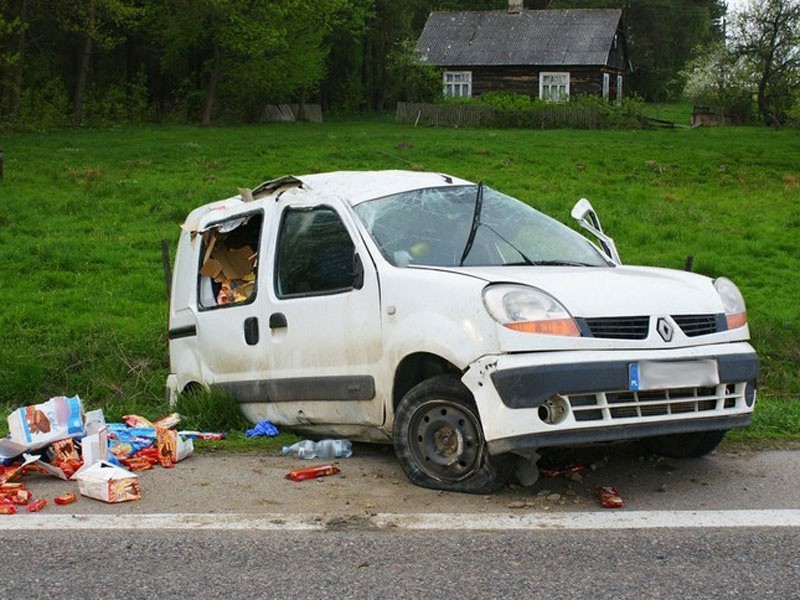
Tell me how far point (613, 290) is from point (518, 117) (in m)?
40.8

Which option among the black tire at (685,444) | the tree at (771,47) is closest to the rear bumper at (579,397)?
the black tire at (685,444)

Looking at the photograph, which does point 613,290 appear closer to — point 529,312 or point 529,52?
point 529,312

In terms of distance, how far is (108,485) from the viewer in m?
5.61

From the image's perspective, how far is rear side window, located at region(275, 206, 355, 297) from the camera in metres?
6.52

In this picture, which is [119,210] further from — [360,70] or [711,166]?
[360,70]

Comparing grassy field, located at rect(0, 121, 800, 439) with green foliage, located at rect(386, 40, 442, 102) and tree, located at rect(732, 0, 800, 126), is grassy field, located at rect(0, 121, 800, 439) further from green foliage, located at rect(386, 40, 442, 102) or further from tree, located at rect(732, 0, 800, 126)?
green foliage, located at rect(386, 40, 442, 102)

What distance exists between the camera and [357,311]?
6.22 m

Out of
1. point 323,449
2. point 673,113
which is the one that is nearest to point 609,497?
point 323,449

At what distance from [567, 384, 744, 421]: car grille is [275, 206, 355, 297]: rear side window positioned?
1713 mm

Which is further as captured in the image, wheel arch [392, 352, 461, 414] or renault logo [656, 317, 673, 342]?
wheel arch [392, 352, 461, 414]

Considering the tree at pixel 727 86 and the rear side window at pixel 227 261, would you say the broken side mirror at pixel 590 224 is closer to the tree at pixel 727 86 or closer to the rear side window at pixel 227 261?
the rear side window at pixel 227 261

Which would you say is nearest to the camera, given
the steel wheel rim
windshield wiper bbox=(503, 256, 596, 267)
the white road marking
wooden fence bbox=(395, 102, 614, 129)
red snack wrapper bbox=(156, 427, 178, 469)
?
the white road marking

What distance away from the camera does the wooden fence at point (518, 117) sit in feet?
146

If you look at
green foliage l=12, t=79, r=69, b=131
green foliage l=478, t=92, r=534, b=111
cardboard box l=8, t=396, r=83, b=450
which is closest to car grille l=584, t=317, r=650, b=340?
cardboard box l=8, t=396, r=83, b=450
